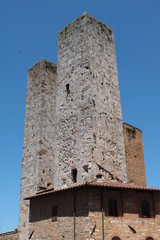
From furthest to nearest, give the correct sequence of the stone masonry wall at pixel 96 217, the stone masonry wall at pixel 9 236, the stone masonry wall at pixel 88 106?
the stone masonry wall at pixel 9 236, the stone masonry wall at pixel 88 106, the stone masonry wall at pixel 96 217

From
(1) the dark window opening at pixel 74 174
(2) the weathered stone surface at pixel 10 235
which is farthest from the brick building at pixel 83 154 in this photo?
(2) the weathered stone surface at pixel 10 235

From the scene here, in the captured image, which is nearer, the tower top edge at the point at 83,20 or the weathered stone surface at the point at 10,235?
the tower top edge at the point at 83,20

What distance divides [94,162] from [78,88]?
490 centimetres

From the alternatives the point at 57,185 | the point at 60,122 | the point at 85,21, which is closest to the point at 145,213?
the point at 57,185

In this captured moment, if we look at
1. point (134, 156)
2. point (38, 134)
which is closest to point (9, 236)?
point (38, 134)

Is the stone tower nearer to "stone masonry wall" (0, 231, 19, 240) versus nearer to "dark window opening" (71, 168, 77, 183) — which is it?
"dark window opening" (71, 168, 77, 183)

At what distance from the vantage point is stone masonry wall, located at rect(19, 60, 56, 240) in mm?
20531

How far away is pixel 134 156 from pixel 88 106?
6.12 meters

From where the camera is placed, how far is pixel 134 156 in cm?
2136

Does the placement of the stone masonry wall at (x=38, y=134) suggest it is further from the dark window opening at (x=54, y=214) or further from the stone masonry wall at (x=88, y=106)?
the dark window opening at (x=54, y=214)

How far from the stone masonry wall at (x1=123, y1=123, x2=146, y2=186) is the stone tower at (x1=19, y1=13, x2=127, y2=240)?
5.51 feet

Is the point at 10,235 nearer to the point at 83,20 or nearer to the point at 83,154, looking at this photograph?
the point at 83,154

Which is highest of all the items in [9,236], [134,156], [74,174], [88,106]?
[88,106]

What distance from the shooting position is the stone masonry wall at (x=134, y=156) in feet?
67.8
